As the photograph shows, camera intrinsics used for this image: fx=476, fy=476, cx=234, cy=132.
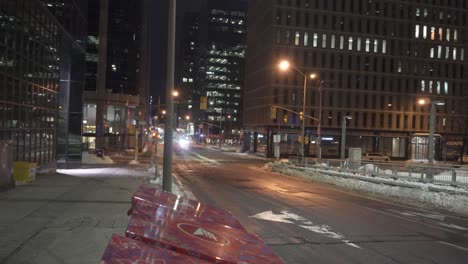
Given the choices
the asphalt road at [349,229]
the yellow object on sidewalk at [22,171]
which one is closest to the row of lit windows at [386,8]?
the asphalt road at [349,229]

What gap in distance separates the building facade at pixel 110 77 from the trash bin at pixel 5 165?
150 feet

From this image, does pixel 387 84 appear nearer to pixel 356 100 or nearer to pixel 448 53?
pixel 356 100

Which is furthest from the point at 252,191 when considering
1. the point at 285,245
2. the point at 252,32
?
the point at 252,32

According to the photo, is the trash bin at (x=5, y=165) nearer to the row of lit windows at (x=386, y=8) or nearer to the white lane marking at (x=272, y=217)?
the white lane marking at (x=272, y=217)

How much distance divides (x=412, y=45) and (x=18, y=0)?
7508 cm

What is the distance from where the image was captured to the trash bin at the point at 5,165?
15.7 meters

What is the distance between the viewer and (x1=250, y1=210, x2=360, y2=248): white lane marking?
36.9 ft

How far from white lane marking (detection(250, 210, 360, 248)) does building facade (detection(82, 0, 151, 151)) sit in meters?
49.4

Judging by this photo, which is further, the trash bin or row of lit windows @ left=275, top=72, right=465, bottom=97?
row of lit windows @ left=275, top=72, right=465, bottom=97

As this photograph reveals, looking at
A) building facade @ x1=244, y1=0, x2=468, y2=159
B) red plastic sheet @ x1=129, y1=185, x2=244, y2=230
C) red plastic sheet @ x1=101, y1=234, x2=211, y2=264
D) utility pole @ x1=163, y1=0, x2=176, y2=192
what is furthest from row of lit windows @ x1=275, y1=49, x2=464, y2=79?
red plastic sheet @ x1=101, y1=234, x2=211, y2=264

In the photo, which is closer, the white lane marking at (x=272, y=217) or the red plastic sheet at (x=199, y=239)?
the red plastic sheet at (x=199, y=239)

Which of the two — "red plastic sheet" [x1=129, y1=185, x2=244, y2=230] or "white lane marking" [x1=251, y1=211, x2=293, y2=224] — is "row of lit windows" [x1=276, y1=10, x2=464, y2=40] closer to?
"white lane marking" [x1=251, y1=211, x2=293, y2=224]

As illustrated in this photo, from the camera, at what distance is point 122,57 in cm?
8488

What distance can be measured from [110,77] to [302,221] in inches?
2995
